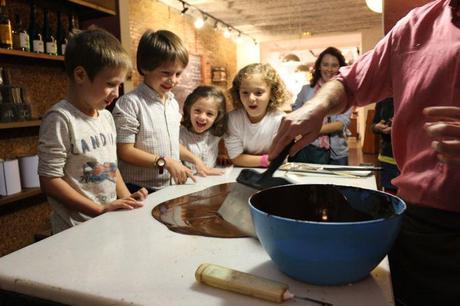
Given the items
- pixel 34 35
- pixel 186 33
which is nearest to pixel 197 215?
pixel 34 35

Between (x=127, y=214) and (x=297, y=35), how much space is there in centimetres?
852

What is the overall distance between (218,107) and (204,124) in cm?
11

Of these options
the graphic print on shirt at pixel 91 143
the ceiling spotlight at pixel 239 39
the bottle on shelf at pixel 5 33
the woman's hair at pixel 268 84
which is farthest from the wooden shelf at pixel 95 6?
the ceiling spotlight at pixel 239 39

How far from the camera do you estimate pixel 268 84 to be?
183cm

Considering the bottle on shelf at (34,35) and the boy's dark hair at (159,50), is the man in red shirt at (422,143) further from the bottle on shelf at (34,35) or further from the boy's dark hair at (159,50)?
the bottle on shelf at (34,35)

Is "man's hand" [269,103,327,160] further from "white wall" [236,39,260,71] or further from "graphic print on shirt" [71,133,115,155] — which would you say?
"white wall" [236,39,260,71]

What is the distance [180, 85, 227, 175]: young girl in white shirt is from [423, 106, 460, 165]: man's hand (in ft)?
4.25

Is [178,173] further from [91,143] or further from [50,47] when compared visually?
[50,47]

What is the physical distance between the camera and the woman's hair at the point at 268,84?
Answer: 184 centimetres

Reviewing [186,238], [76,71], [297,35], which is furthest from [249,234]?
[297,35]

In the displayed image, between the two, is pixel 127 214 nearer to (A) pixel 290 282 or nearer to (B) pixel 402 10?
(A) pixel 290 282

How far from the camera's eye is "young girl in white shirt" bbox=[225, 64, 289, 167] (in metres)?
1.80

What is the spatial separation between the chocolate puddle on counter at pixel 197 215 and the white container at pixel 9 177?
5.44 feet

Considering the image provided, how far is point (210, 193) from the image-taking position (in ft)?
3.82
